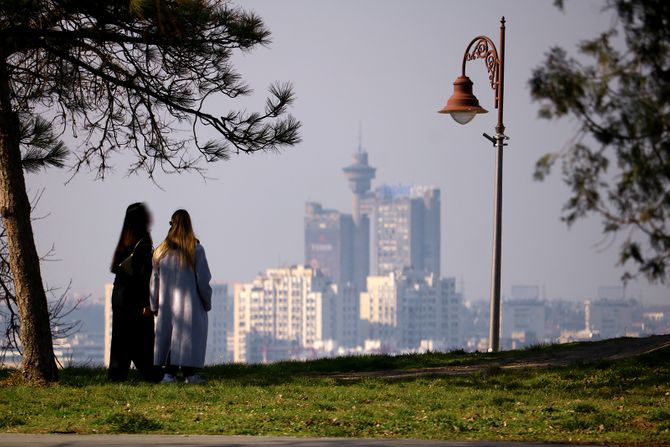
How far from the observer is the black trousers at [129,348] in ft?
47.2

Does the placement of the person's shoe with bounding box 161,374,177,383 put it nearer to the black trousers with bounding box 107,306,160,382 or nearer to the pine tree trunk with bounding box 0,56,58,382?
the black trousers with bounding box 107,306,160,382

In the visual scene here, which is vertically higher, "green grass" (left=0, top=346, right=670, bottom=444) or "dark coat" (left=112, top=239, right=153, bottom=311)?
"dark coat" (left=112, top=239, right=153, bottom=311)

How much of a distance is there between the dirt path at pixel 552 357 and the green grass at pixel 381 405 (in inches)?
17.2

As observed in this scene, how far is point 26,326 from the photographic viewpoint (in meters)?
14.2

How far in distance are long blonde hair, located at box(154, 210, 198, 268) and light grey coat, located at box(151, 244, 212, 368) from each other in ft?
0.14

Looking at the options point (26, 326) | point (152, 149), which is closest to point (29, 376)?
point (26, 326)

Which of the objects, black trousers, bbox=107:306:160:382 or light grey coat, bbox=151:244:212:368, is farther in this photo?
black trousers, bbox=107:306:160:382

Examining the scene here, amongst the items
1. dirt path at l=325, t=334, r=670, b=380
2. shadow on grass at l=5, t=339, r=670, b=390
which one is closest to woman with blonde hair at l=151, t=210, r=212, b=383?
shadow on grass at l=5, t=339, r=670, b=390

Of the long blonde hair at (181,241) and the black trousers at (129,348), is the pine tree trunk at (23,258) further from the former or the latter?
the long blonde hair at (181,241)

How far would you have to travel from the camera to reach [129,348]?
47.3 feet

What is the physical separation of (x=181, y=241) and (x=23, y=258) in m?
1.46

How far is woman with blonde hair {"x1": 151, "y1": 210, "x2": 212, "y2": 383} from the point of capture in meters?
14.1

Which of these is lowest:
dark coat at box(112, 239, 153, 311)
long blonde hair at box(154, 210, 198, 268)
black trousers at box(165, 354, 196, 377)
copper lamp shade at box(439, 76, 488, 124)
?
black trousers at box(165, 354, 196, 377)

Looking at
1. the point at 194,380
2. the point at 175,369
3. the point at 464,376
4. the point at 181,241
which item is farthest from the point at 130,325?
the point at 464,376
